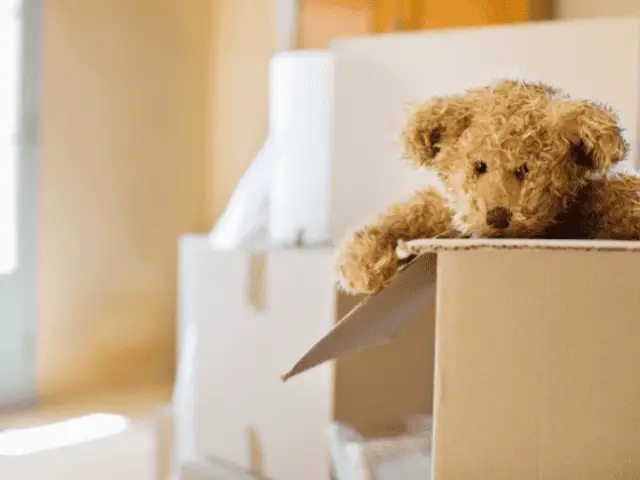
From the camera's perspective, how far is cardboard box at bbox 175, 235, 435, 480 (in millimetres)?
1200

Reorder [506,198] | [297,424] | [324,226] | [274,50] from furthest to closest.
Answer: [274,50]
[324,226]
[297,424]
[506,198]

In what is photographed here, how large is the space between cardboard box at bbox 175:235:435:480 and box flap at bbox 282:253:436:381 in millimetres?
366

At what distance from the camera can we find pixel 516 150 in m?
0.72

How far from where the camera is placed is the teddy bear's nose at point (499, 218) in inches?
28.4

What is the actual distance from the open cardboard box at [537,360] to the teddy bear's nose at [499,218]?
0.16m

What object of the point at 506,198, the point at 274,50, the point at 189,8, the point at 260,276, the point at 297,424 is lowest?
the point at 297,424

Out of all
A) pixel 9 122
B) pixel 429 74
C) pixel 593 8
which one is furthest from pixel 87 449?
pixel 593 8

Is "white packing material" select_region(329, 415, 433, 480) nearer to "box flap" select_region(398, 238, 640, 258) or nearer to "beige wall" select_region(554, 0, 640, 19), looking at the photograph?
"box flap" select_region(398, 238, 640, 258)

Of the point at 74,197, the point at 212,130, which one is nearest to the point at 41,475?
the point at 74,197

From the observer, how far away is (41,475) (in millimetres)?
1533

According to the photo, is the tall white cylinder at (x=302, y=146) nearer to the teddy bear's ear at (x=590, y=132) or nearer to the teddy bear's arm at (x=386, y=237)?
the teddy bear's arm at (x=386, y=237)

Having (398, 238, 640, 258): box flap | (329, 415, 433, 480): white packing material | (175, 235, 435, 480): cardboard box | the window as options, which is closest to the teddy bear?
(398, 238, 640, 258): box flap

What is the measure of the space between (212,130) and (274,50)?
1.34ft

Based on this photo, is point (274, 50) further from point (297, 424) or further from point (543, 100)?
point (543, 100)
